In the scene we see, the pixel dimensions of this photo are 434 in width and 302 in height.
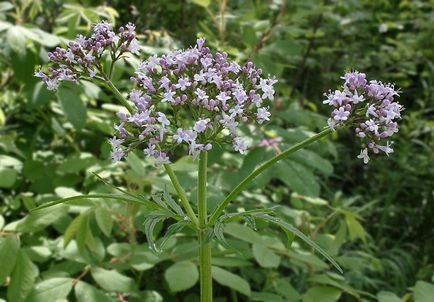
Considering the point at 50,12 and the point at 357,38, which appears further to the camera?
the point at 357,38

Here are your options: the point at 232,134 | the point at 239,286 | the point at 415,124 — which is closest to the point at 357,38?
the point at 415,124

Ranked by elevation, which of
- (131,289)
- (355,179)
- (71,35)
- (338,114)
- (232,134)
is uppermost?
(338,114)

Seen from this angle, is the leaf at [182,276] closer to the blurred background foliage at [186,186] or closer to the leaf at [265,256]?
the blurred background foliage at [186,186]

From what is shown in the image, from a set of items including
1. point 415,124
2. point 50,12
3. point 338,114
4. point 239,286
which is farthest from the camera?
point 415,124

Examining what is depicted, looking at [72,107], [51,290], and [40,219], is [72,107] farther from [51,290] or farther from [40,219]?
[51,290]

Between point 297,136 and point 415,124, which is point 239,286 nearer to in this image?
point 297,136

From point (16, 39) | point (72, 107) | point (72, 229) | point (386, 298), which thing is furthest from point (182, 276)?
point (16, 39)

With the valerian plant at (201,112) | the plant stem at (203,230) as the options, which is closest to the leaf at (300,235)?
the valerian plant at (201,112)
